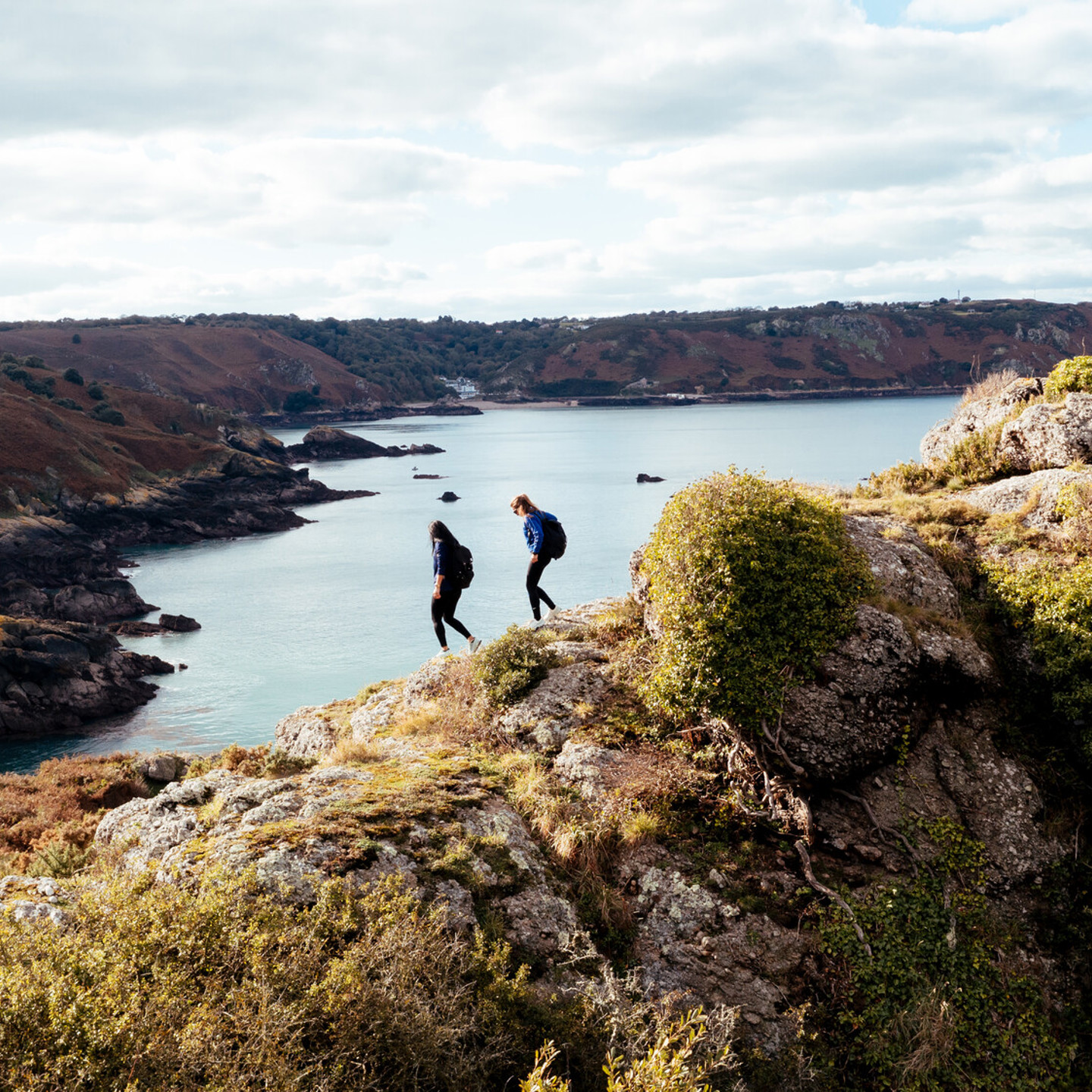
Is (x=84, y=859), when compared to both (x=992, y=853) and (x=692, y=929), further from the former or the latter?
(x=992, y=853)

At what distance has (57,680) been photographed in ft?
123

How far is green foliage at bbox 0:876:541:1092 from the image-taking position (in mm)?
3244

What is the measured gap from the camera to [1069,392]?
11.5 metres

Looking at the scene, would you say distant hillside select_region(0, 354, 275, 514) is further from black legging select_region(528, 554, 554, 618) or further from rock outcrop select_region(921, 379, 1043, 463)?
rock outcrop select_region(921, 379, 1043, 463)

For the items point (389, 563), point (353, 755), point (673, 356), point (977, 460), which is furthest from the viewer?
point (673, 356)

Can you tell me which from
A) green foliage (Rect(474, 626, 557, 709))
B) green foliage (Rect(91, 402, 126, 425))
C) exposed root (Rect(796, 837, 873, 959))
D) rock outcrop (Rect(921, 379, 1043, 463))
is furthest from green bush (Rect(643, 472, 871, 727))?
green foliage (Rect(91, 402, 126, 425))

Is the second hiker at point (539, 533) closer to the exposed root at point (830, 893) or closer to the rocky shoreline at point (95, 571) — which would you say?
the exposed root at point (830, 893)

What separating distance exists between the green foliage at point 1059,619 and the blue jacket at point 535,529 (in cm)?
595

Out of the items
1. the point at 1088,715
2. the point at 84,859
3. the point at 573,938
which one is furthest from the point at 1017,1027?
the point at 84,859

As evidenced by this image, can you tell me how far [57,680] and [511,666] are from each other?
121 feet

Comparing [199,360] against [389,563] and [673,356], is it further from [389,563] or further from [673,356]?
[389,563]

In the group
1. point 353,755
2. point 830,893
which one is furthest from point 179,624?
point 830,893

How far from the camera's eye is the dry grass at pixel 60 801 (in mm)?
8703

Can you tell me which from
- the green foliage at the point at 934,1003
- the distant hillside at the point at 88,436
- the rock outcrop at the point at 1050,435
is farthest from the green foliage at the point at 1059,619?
the distant hillside at the point at 88,436
